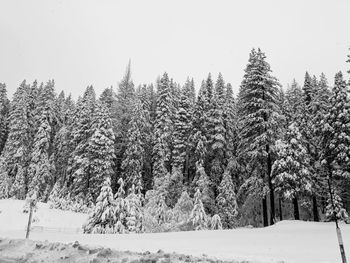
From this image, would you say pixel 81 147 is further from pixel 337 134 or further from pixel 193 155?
pixel 337 134

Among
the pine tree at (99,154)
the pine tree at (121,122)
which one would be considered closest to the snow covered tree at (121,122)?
the pine tree at (121,122)

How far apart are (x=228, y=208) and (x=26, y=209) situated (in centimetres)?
2102

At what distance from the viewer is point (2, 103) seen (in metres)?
58.2

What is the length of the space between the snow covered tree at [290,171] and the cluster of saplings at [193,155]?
10 cm

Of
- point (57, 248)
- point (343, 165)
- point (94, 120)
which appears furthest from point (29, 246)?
point (94, 120)

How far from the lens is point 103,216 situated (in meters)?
20.8

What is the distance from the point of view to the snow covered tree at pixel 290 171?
82.6 ft

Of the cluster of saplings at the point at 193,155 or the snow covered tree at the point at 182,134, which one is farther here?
the snow covered tree at the point at 182,134

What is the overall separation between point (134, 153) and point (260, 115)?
17446mm

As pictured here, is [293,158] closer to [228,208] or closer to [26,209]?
[228,208]

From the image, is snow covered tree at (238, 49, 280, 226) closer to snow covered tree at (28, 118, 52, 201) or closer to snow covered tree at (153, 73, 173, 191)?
snow covered tree at (153, 73, 173, 191)

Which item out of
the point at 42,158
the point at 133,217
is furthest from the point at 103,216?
the point at 42,158

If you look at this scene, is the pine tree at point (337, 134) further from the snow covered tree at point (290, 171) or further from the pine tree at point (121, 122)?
the pine tree at point (121, 122)

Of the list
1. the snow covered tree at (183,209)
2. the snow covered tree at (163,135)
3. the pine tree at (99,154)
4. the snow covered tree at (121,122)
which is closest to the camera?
the snow covered tree at (183,209)
